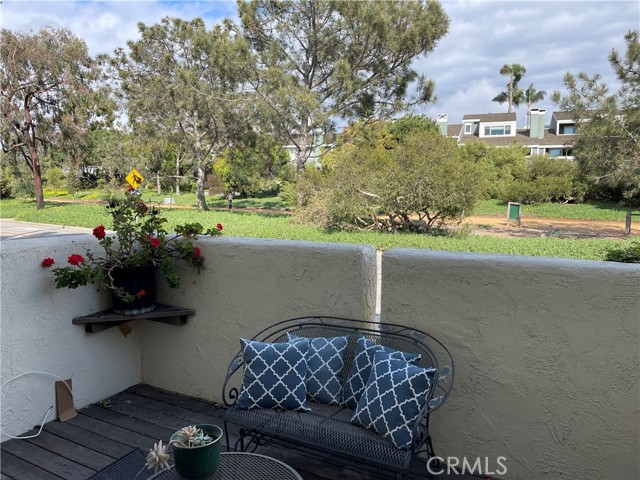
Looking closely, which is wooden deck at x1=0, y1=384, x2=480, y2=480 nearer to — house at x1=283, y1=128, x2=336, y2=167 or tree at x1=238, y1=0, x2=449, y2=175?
tree at x1=238, y1=0, x2=449, y2=175

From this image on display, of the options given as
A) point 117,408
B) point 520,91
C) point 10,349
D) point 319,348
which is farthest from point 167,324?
point 520,91

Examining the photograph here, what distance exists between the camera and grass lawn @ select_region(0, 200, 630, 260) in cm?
891

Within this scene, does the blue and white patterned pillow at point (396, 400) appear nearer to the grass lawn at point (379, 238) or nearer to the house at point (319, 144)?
the grass lawn at point (379, 238)

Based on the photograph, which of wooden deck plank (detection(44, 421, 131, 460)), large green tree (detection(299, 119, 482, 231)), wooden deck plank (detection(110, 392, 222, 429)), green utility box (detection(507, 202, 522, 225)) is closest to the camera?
wooden deck plank (detection(44, 421, 131, 460))

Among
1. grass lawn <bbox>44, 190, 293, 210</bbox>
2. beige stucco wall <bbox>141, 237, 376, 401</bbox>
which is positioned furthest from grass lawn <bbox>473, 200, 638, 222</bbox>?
beige stucco wall <bbox>141, 237, 376, 401</bbox>

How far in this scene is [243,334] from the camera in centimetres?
280

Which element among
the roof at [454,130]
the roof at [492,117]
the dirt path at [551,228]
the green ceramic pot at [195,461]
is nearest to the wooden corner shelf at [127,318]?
the green ceramic pot at [195,461]

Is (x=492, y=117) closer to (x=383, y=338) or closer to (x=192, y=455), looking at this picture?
(x=383, y=338)

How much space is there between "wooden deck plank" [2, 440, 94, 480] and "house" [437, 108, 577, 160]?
3360 cm

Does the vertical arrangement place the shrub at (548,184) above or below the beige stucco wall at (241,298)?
above

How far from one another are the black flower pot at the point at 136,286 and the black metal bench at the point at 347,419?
0.84m

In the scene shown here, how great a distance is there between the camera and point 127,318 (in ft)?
9.14

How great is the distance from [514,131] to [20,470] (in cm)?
3983

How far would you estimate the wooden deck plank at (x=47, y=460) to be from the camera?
2158 mm
